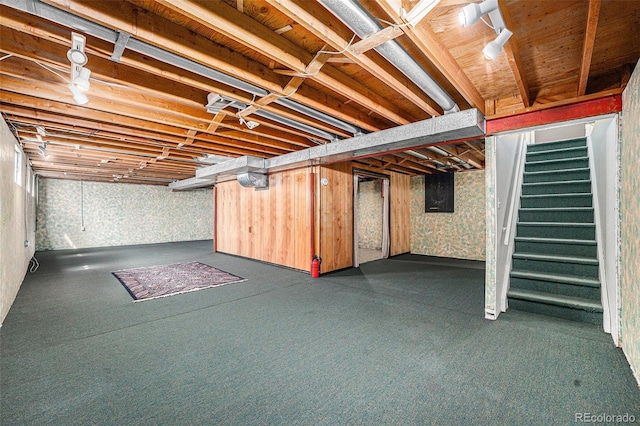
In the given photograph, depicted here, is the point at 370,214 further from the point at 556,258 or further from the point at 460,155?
the point at 556,258

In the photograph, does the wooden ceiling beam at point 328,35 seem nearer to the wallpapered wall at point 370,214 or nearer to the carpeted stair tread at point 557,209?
the carpeted stair tread at point 557,209

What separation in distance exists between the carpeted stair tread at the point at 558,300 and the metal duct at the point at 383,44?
2498 mm

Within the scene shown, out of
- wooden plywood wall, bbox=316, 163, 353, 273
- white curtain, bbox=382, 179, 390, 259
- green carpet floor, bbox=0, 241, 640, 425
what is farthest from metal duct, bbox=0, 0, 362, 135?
white curtain, bbox=382, 179, 390, 259

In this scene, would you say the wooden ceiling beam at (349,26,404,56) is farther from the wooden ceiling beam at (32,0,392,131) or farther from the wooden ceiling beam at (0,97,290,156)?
the wooden ceiling beam at (0,97,290,156)

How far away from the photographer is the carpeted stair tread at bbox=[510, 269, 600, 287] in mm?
3070

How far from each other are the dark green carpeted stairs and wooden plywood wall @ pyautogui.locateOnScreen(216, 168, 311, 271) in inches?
134

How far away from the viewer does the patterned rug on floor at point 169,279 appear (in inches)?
165

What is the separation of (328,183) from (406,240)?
11.5 feet

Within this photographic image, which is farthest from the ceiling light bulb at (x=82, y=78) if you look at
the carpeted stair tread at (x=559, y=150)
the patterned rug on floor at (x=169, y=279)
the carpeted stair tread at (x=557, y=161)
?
the carpeted stair tread at (x=559, y=150)

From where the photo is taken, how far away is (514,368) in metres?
2.12

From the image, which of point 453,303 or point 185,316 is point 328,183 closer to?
point 453,303

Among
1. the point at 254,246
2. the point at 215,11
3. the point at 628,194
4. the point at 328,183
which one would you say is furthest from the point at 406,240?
the point at 215,11

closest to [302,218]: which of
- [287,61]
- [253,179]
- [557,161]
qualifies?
[253,179]

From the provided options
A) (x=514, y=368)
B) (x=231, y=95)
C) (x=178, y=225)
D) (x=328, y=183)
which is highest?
(x=231, y=95)
